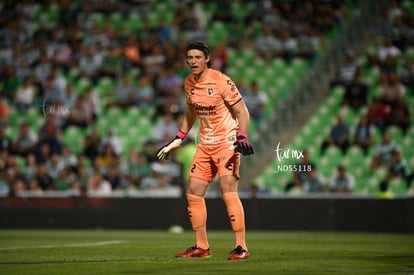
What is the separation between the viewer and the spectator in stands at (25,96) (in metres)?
22.7

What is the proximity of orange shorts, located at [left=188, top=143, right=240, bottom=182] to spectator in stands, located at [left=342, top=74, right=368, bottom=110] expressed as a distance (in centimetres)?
1139

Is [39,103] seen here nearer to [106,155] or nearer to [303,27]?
[106,155]

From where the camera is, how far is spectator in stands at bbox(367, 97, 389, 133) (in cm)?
1998

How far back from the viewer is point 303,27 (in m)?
23.1

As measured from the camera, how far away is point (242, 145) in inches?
371

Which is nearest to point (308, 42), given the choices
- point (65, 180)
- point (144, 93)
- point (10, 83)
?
point (144, 93)

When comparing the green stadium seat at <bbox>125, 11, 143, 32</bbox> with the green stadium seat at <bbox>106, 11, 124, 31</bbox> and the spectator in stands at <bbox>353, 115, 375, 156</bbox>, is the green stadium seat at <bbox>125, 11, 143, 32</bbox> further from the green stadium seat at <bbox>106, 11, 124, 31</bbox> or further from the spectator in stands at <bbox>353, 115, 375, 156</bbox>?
the spectator in stands at <bbox>353, 115, 375, 156</bbox>

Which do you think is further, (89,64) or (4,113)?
(89,64)

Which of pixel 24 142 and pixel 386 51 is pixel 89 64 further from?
pixel 386 51

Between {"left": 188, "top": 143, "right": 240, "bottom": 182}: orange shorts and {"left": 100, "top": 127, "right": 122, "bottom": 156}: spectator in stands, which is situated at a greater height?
{"left": 188, "top": 143, "right": 240, "bottom": 182}: orange shorts

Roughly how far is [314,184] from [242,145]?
349 inches

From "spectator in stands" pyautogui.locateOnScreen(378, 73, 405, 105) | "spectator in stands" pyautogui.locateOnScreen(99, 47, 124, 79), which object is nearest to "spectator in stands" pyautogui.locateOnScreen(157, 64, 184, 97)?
"spectator in stands" pyautogui.locateOnScreen(99, 47, 124, 79)

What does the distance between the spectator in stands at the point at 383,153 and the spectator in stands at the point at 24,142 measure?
25.2ft

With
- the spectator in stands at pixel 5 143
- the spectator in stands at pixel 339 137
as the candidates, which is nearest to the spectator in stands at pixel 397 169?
the spectator in stands at pixel 339 137
